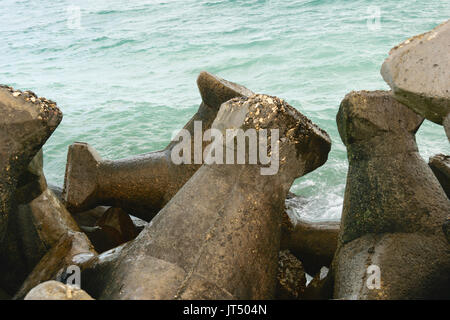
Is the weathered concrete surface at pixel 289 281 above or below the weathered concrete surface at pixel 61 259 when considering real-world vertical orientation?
below

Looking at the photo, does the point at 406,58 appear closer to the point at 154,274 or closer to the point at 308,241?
the point at 154,274

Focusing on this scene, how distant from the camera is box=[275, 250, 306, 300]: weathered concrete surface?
2084 mm

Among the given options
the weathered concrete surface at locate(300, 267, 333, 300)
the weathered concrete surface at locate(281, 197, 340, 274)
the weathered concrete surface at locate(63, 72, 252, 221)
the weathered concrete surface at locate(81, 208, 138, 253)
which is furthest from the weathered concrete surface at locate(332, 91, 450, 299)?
the weathered concrete surface at locate(81, 208, 138, 253)

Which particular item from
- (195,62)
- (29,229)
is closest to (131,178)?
(29,229)

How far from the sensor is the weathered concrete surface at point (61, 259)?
2.01 meters

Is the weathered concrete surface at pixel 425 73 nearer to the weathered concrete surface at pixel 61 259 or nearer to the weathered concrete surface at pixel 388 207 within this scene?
the weathered concrete surface at pixel 388 207

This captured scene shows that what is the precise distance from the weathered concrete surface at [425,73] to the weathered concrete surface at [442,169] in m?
1.11

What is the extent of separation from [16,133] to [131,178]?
1.14 meters

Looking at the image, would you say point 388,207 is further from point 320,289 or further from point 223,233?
point 223,233

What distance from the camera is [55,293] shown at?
1.29 meters

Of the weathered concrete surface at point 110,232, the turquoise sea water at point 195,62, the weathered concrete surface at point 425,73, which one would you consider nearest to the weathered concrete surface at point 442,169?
the weathered concrete surface at point 425,73

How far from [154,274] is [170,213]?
0.30 metres

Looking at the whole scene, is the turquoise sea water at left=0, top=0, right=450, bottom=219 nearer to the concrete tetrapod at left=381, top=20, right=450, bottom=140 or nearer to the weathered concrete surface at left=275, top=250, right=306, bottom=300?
the weathered concrete surface at left=275, top=250, right=306, bottom=300
